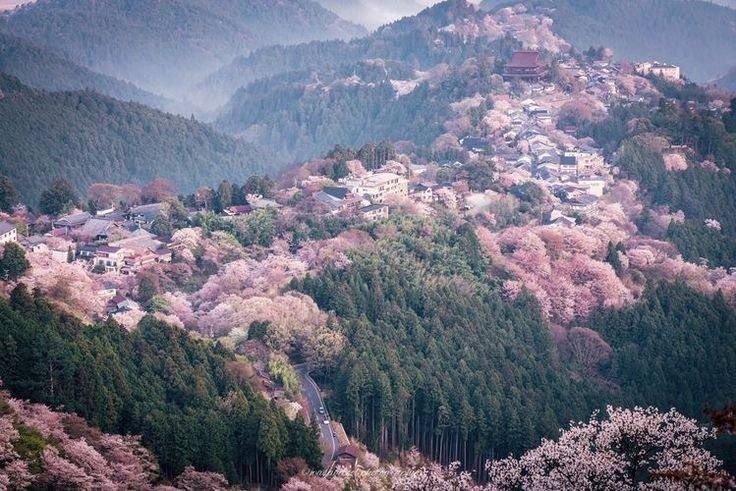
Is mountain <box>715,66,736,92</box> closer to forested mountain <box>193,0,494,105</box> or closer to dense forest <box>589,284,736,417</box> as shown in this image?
forested mountain <box>193,0,494,105</box>

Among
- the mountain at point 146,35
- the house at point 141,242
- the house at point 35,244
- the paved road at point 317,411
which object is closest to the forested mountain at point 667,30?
the mountain at point 146,35

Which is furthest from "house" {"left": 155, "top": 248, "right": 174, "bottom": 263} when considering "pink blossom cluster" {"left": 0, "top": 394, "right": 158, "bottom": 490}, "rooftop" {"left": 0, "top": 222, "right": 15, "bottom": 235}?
"pink blossom cluster" {"left": 0, "top": 394, "right": 158, "bottom": 490}

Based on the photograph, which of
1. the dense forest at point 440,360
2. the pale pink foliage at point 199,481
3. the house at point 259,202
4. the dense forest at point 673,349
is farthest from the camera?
the house at point 259,202

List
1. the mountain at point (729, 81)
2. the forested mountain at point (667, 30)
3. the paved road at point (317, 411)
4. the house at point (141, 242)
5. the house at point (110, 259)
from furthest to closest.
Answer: the forested mountain at point (667, 30)
the mountain at point (729, 81)
the house at point (141, 242)
the house at point (110, 259)
the paved road at point (317, 411)

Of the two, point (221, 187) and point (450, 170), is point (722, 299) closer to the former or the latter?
point (450, 170)

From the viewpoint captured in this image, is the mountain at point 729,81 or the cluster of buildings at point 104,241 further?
the mountain at point 729,81

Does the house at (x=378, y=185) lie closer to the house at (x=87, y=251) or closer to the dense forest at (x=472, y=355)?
the dense forest at (x=472, y=355)

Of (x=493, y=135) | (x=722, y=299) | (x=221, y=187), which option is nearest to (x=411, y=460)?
(x=722, y=299)
